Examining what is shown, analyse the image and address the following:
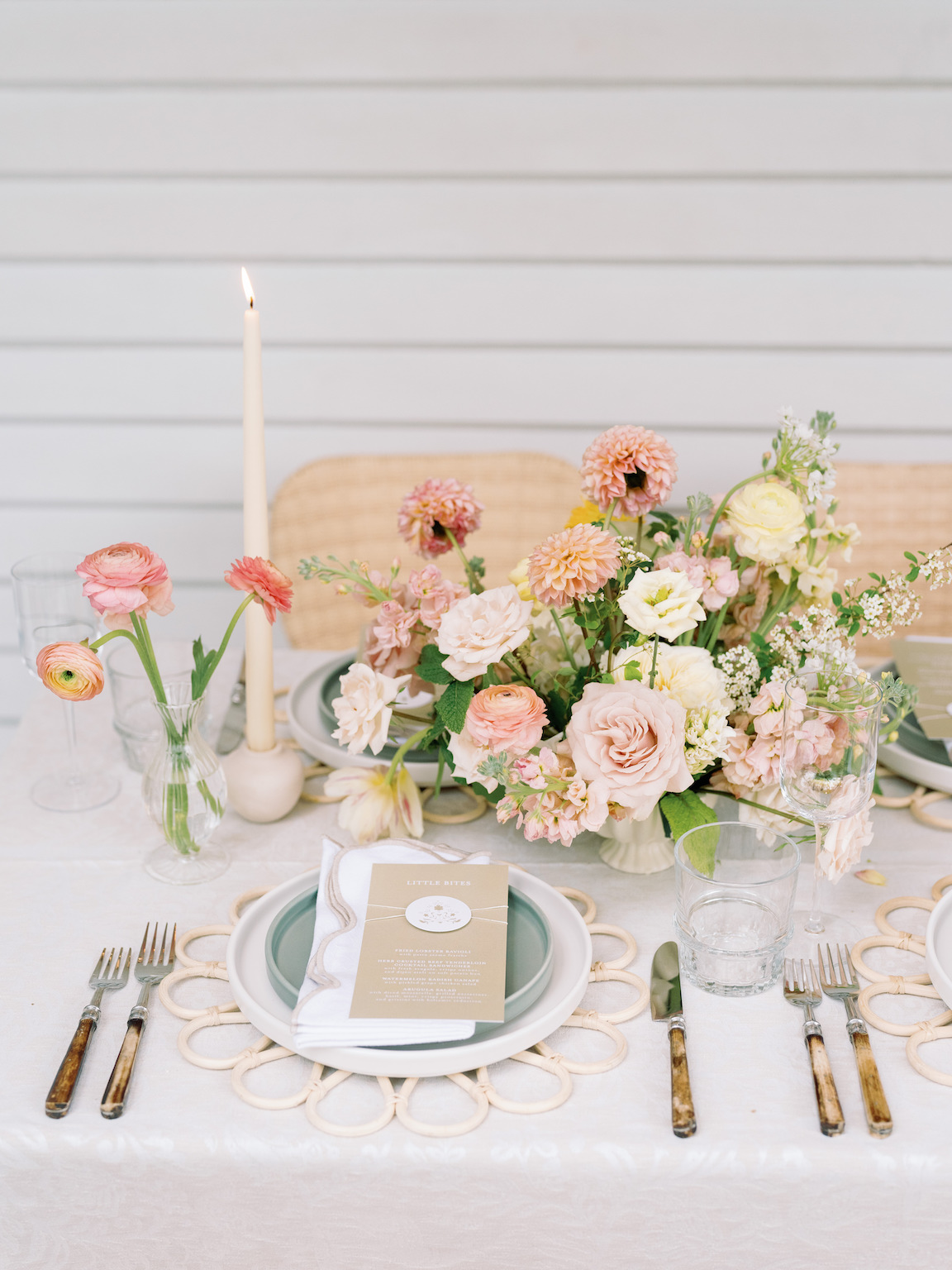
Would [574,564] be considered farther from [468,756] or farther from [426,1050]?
[426,1050]

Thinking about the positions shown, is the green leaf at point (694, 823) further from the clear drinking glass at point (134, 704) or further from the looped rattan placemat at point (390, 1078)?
the clear drinking glass at point (134, 704)

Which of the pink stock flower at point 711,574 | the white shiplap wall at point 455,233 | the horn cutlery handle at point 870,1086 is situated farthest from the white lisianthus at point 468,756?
the white shiplap wall at point 455,233

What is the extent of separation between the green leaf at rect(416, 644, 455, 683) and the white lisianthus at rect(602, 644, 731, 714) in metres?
0.15

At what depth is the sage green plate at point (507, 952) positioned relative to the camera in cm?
78

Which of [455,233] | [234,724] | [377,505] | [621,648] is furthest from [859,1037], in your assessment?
[455,233]

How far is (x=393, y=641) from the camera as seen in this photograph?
1012 mm

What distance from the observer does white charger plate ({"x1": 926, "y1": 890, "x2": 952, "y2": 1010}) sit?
81cm

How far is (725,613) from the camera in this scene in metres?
1.05

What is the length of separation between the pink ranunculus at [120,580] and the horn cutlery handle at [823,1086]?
0.57 m

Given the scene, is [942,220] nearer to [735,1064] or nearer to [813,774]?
[813,774]

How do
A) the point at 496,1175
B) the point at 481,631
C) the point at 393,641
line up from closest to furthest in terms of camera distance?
the point at 496,1175
the point at 481,631
the point at 393,641

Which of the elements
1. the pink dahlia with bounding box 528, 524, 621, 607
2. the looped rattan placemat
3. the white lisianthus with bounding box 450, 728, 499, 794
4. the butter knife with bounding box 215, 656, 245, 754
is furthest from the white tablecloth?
the butter knife with bounding box 215, 656, 245, 754

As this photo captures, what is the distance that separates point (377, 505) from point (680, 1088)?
4.08 feet

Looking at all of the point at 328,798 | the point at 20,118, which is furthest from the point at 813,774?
the point at 20,118
